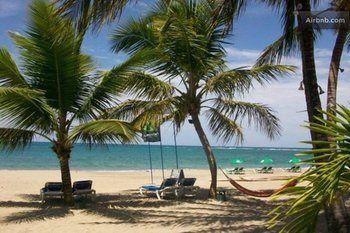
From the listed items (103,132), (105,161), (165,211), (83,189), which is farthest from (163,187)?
(105,161)

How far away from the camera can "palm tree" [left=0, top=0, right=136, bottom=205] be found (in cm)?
902

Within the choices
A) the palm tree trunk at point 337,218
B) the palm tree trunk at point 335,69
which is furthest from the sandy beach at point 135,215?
the palm tree trunk at point 335,69

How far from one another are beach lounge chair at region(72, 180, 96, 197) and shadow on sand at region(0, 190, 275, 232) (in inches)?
10.1

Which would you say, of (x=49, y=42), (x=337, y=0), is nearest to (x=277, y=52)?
(x=337, y=0)

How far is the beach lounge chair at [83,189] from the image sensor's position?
36.5 ft

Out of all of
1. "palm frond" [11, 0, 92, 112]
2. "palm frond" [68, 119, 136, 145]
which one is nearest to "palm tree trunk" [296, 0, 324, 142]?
"palm frond" [68, 119, 136, 145]

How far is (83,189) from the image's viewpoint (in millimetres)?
11352

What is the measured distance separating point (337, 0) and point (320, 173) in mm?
5327

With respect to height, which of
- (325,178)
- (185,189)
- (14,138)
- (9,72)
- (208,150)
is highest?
(9,72)

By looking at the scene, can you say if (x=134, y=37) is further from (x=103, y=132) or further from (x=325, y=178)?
(x=325, y=178)

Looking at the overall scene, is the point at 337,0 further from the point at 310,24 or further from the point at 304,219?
the point at 304,219

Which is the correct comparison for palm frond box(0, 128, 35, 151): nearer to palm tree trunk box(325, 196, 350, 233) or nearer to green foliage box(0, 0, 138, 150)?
green foliage box(0, 0, 138, 150)

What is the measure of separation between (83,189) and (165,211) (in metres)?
2.80

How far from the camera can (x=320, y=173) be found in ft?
7.49
